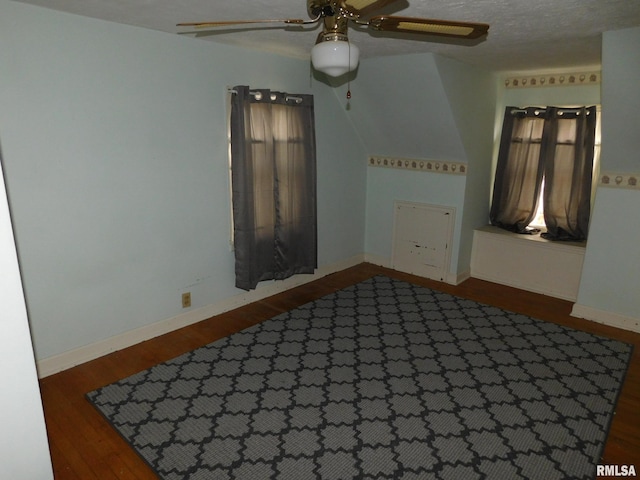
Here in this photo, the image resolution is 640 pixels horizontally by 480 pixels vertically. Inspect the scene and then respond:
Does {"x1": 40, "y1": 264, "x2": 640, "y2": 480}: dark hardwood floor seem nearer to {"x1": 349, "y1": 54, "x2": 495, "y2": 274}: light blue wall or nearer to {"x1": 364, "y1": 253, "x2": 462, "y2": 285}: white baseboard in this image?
{"x1": 364, "y1": 253, "x2": 462, "y2": 285}: white baseboard

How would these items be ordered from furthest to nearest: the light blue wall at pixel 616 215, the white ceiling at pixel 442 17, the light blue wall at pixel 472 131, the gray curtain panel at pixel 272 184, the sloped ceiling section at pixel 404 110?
the light blue wall at pixel 472 131 → the sloped ceiling section at pixel 404 110 → the gray curtain panel at pixel 272 184 → the light blue wall at pixel 616 215 → the white ceiling at pixel 442 17

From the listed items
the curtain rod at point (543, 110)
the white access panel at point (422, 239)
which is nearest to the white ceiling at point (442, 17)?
the curtain rod at point (543, 110)

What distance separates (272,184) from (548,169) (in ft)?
9.15

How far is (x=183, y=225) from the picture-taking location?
10.2ft

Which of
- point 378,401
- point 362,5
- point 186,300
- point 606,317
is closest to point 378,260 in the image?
point 606,317

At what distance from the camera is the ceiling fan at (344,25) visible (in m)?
1.55

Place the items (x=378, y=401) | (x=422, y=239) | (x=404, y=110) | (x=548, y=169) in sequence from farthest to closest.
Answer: (x=422, y=239) < (x=548, y=169) < (x=404, y=110) < (x=378, y=401)

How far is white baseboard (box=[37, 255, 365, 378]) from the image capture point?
263 cm

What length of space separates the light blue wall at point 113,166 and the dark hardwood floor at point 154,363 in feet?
0.69

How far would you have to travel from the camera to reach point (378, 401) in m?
2.40

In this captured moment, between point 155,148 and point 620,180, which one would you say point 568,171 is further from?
point 155,148
